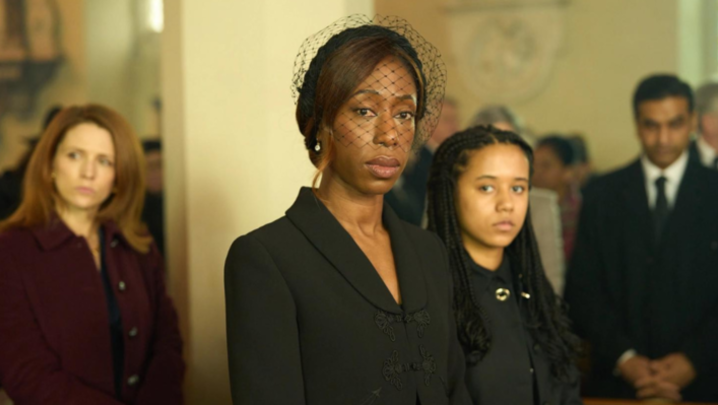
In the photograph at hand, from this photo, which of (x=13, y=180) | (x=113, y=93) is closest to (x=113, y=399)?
(x=13, y=180)

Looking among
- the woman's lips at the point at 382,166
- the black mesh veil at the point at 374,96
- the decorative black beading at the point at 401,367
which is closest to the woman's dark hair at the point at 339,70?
the black mesh veil at the point at 374,96

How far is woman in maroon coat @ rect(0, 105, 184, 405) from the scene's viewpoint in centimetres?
286

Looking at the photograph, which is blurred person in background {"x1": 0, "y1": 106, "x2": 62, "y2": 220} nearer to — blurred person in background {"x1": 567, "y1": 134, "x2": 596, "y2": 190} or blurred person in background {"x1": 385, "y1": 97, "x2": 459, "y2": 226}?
blurred person in background {"x1": 385, "y1": 97, "x2": 459, "y2": 226}

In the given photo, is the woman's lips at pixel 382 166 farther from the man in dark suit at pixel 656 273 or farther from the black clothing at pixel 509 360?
the man in dark suit at pixel 656 273

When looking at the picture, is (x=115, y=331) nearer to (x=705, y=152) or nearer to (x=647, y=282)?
(x=647, y=282)

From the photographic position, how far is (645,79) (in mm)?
5398

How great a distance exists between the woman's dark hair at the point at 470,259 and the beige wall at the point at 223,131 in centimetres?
58

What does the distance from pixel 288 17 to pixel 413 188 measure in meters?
2.76

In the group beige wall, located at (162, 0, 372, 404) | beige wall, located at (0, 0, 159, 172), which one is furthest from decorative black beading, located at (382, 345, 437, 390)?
beige wall, located at (0, 0, 159, 172)

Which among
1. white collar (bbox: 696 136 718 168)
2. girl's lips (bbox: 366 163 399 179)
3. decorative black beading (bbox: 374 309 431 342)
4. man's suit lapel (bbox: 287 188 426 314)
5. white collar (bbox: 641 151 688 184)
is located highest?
white collar (bbox: 696 136 718 168)

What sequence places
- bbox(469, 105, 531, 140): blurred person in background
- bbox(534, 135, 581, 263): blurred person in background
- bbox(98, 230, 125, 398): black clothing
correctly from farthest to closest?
bbox(469, 105, 531, 140): blurred person in background, bbox(534, 135, 581, 263): blurred person in background, bbox(98, 230, 125, 398): black clothing

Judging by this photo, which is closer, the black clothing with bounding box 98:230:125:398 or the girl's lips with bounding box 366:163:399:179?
the girl's lips with bounding box 366:163:399:179

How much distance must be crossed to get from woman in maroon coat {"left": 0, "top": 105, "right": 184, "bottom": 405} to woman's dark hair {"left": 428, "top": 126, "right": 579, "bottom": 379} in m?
1.24

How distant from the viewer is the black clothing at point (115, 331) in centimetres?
306
